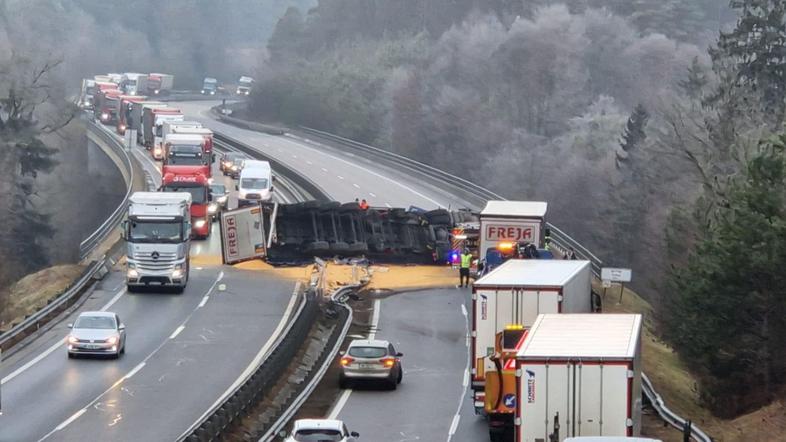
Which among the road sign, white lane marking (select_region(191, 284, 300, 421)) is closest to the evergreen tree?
the road sign

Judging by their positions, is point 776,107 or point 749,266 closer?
point 749,266

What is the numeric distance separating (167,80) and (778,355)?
128 metres

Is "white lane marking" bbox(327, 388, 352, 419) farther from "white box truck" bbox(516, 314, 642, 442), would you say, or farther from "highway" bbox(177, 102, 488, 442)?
"white box truck" bbox(516, 314, 642, 442)

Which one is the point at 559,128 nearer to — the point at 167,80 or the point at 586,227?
the point at 586,227

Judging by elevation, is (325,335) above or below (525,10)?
below

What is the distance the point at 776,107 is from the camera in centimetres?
7469

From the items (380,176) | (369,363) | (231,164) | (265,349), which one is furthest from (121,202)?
(369,363)

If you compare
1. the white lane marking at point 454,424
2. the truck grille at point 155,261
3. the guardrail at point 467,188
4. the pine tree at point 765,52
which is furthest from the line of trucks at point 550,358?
the pine tree at point 765,52

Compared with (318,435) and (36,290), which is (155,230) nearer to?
(36,290)

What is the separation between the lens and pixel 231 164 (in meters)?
87.9

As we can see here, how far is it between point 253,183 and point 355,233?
1389 cm

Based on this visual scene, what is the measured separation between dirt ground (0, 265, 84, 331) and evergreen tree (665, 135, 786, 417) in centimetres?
2240

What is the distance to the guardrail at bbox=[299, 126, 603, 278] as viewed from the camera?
57.2 meters

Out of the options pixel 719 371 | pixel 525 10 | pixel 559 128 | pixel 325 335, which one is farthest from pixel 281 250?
pixel 525 10
